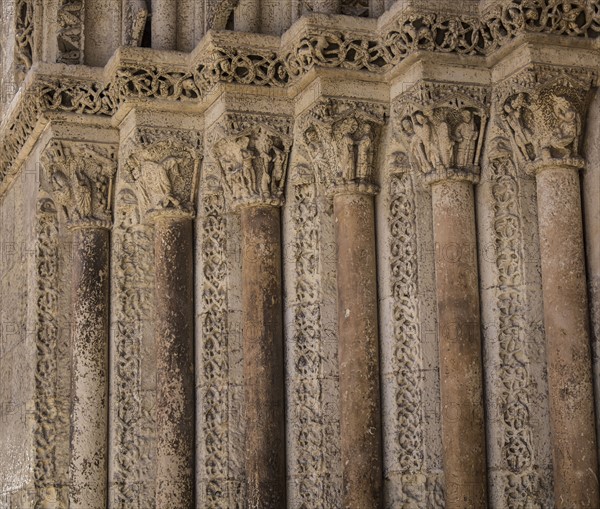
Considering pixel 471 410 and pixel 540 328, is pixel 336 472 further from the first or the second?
pixel 540 328

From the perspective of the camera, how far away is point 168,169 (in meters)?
8.01

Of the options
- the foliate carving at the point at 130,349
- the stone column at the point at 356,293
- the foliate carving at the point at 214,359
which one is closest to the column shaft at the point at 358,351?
the stone column at the point at 356,293

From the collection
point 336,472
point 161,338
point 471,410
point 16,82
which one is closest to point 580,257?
point 471,410

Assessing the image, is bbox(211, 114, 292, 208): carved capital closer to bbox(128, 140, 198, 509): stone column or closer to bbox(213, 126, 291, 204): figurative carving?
bbox(213, 126, 291, 204): figurative carving

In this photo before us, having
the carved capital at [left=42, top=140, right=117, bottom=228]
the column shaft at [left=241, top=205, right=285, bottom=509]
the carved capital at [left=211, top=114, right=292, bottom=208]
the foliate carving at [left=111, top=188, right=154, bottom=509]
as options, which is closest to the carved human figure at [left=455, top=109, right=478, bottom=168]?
the carved capital at [left=211, top=114, right=292, bottom=208]

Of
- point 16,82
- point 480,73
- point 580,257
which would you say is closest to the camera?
point 580,257

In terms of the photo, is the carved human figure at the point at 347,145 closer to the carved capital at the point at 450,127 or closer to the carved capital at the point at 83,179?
the carved capital at the point at 450,127

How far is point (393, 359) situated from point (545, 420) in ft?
2.91

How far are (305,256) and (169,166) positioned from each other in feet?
3.25

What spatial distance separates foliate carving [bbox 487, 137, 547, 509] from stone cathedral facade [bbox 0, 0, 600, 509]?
0.01 metres

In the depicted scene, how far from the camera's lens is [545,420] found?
21.7ft

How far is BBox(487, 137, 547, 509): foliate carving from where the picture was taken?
6.62m

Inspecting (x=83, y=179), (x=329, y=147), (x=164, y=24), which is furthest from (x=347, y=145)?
(x=83, y=179)

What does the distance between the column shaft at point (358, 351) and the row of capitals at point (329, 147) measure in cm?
19
